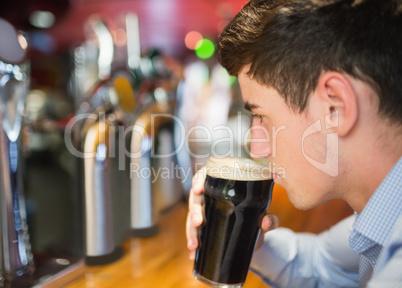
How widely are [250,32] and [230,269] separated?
487 mm

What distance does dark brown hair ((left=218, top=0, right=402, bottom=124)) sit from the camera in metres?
0.74

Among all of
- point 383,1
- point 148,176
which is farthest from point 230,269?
point 383,1

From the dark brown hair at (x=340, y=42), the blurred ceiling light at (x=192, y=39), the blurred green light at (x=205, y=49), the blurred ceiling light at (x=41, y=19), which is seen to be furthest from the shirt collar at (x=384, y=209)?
the blurred ceiling light at (x=192, y=39)

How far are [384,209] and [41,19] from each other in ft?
9.09

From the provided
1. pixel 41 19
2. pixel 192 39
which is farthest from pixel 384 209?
pixel 192 39

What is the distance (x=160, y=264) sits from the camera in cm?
106

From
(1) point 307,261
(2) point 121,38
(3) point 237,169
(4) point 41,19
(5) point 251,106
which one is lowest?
(1) point 307,261

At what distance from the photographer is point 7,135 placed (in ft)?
2.77

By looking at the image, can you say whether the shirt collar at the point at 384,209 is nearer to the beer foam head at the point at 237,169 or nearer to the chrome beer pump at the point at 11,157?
the beer foam head at the point at 237,169

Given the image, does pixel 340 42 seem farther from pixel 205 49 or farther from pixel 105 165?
pixel 205 49

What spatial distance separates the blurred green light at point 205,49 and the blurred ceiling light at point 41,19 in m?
1.29

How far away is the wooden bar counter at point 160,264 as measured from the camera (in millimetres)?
950

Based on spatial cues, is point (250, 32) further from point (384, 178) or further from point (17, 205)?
point (17, 205)

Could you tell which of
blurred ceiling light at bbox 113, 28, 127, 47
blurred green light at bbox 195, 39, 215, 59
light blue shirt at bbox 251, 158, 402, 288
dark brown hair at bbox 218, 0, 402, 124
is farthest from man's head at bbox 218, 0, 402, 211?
blurred green light at bbox 195, 39, 215, 59
